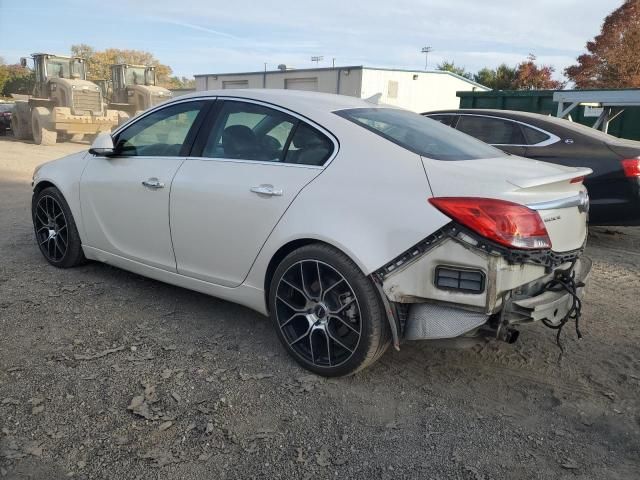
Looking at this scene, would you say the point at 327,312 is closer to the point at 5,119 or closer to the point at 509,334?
the point at 509,334

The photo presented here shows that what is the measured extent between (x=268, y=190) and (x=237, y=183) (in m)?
0.26

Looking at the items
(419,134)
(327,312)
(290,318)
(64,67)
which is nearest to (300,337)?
(290,318)

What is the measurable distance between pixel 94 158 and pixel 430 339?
302 cm

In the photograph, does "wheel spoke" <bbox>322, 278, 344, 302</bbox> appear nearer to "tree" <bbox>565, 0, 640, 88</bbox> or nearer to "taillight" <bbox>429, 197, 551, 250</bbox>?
"taillight" <bbox>429, 197, 551, 250</bbox>

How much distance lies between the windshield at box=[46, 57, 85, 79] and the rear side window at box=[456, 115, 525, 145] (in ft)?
55.8

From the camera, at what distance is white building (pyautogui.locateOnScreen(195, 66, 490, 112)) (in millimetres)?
26625

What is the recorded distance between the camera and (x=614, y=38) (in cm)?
Answer: 2130

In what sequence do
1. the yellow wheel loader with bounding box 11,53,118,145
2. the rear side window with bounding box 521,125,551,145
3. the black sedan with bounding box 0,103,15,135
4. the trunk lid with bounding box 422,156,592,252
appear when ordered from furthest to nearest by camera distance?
1. the black sedan with bounding box 0,103,15,135
2. the yellow wheel loader with bounding box 11,53,118,145
3. the rear side window with bounding box 521,125,551,145
4. the trunk lid with bounding box 422,156,592,252

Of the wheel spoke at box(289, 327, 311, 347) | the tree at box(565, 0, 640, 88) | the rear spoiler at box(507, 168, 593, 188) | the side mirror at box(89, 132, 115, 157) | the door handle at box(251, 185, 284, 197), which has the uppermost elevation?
the tree at box(565, 0, 640, 88)

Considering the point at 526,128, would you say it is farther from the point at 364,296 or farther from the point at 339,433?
the point at 339,433

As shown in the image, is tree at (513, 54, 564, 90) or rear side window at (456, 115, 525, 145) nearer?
rear side window at (456, 115, 525, 145)

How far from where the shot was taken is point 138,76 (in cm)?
2177

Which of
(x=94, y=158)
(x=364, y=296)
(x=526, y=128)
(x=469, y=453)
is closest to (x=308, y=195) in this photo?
(x=364, y=296)

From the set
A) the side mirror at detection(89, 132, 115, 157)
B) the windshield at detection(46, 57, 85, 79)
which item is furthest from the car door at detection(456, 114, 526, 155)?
the windshield at detection(46, 57, 85, 79)
